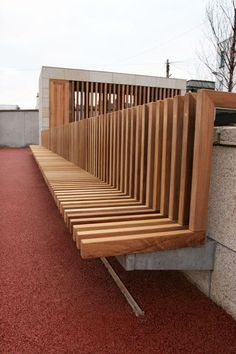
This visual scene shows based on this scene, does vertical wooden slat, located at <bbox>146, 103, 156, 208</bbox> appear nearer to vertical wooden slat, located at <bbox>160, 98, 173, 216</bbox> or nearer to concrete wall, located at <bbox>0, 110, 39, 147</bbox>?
vertical wooden slat, located at <bbox>160, 98, 173, 216</bbox>

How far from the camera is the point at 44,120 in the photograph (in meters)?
14.3

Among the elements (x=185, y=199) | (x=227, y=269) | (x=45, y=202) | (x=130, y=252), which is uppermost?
(x=185, y=199)

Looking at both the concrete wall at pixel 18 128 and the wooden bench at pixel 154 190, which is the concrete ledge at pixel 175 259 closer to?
the wooden bench at pixel 154 190

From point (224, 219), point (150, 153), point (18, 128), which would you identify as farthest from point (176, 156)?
point (18, 128)

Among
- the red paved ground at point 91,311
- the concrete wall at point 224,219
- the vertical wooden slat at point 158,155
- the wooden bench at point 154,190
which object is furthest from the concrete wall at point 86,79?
the concrete wall at point 224,219

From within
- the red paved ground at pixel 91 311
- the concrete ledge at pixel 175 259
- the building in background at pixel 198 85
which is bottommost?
the red paved ground at pixel 91 311

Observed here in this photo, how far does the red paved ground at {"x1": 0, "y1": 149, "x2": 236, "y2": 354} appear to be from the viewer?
171cm

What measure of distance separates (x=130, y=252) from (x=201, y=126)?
797 millimetres

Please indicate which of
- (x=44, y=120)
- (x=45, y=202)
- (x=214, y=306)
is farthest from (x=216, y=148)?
(x=44, y=120)

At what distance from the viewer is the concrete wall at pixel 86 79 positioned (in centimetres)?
1414

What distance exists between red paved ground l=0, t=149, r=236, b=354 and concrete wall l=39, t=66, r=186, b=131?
39.3 ft

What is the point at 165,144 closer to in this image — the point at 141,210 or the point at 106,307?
the point at 141,210

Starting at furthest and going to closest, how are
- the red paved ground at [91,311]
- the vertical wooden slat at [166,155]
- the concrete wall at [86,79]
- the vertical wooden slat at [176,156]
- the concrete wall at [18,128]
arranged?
the concrete wall at [18,128]
the concrete wall at [86,79]
the vertical wooden slat at [166,155]
the vertical wooden slat at [176,156]
the red paved ground at [91,311]

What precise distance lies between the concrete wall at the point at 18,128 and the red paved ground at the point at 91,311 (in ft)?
58.1
